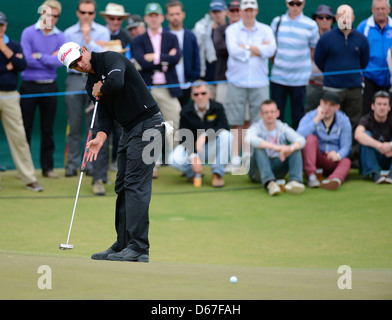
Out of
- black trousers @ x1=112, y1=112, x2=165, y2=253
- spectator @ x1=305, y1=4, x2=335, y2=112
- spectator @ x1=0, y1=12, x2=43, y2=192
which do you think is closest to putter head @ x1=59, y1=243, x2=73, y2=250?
black trousers @ x1=112, y1=112, x2=165, y2=253

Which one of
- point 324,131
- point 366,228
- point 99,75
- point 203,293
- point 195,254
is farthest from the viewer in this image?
point 324,131

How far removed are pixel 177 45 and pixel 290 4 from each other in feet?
5.29

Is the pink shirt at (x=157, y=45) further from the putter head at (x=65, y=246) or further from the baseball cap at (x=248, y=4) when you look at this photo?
the putter head at (x=65, y=246)

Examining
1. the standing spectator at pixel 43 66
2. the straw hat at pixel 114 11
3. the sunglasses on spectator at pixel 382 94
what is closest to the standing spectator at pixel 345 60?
the sunglasses on spectator at pixel 382 94

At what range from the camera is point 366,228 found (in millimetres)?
7773

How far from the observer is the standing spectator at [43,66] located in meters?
10.0

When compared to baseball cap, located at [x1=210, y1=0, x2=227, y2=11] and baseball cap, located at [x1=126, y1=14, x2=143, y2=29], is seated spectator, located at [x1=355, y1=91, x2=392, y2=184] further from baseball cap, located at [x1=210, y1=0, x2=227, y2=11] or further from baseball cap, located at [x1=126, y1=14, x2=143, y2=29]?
baseball cap, located at [x1=126, y1=14, x2=143, y2=29]

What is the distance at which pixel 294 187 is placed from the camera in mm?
9359

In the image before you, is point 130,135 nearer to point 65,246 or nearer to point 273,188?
point 65,246

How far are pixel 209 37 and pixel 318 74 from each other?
175 centimetres

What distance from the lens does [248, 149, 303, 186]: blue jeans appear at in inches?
374

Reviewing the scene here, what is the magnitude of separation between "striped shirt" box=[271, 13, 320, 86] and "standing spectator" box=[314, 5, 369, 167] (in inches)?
8.5
